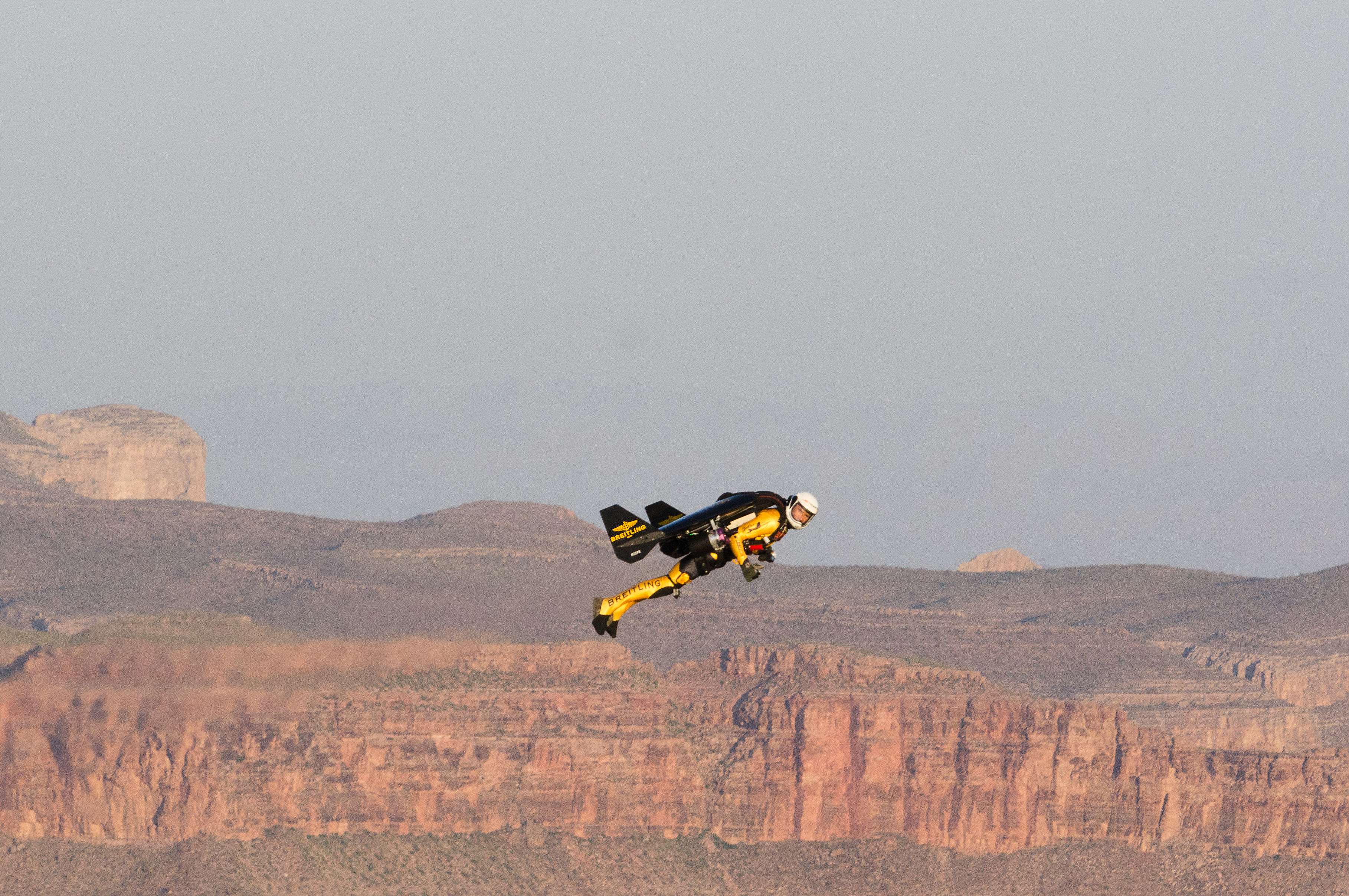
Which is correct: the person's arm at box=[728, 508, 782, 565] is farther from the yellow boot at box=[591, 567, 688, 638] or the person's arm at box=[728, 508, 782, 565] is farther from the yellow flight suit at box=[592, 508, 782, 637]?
the yellow boot at box=[591, 567, 688, 638]

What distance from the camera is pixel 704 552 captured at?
74938 mm

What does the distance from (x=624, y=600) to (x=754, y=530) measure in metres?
4.99

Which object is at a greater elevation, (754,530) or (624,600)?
(754,530)

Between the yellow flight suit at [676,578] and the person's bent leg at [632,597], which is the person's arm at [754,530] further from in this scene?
the person's bent leg at [632,597]

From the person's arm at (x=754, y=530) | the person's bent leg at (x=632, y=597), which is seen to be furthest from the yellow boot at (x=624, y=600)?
the person's arm at (x=754, y=530)

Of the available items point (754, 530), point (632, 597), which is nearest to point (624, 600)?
point (632, 597)

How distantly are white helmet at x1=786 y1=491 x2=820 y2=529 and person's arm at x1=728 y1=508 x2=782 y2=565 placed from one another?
0.44m

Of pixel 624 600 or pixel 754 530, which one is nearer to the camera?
pixel 624 600

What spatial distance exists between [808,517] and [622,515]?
20.0 feet

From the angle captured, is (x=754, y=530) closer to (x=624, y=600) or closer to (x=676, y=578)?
(x=676, y=578)

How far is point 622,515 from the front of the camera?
76.2 meters

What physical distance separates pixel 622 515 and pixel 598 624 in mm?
4356

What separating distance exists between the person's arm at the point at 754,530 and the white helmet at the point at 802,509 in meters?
0.44

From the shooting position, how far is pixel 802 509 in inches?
2980
